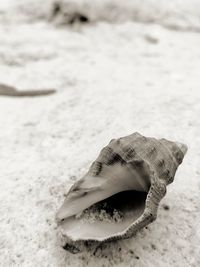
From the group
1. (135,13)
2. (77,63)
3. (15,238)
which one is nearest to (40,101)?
(77,63)

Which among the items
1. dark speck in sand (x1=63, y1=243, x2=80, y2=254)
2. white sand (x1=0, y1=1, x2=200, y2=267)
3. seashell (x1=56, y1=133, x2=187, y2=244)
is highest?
seashell (x1=56, y1=133, x2=187, y2=244)

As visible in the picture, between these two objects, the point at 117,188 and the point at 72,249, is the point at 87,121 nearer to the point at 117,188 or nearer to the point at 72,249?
the point at 117,188

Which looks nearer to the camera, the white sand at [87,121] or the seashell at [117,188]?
the seashell at [117,188]

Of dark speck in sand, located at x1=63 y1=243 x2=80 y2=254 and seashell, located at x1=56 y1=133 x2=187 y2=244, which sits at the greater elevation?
seashell, located at x1=56 y1=133 x2=187 y2=244

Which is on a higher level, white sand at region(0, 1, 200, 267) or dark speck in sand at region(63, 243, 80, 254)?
dark speck in sand at region(63, 243, 80, 254)

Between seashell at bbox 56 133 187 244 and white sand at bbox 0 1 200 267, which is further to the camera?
white sand at bbox 0 1 200 267

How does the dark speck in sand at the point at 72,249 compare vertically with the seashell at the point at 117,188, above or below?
below
